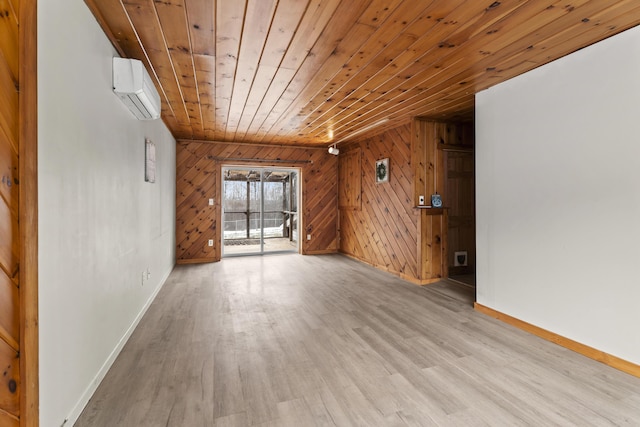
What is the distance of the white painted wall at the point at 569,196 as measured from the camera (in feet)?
6.88

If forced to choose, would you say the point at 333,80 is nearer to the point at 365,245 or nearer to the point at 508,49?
the point at 508,49

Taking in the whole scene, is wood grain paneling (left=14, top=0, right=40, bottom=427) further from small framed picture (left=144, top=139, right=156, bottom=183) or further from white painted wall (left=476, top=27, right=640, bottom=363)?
white painted wall (left=476, top=27, right=640, bottom=363)

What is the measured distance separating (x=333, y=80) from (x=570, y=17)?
5.63 feet

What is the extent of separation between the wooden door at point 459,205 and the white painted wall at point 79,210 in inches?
161

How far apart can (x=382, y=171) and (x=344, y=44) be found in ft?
9.98

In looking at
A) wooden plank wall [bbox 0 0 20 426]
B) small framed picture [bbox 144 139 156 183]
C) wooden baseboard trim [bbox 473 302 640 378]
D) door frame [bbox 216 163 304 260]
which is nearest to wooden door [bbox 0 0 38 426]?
wooden plank wall [bbox 0 0 20 426]

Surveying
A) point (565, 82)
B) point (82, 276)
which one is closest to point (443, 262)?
point (565, 82)

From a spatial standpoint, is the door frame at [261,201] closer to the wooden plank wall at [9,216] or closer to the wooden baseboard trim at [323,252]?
the wooden baseboard trim at [323,252]

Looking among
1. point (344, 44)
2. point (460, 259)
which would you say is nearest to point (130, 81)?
point (344, 44)

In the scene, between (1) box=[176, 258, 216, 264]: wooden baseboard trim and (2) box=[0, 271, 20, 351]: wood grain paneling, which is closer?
(2) box=[0, 271, 20, 351]: wood grain paneling

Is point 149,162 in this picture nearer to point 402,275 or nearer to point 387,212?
point 387,212

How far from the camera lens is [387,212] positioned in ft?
16.4

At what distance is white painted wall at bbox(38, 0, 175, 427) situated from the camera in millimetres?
1339

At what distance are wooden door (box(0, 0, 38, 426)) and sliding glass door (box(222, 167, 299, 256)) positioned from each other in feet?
16.7
